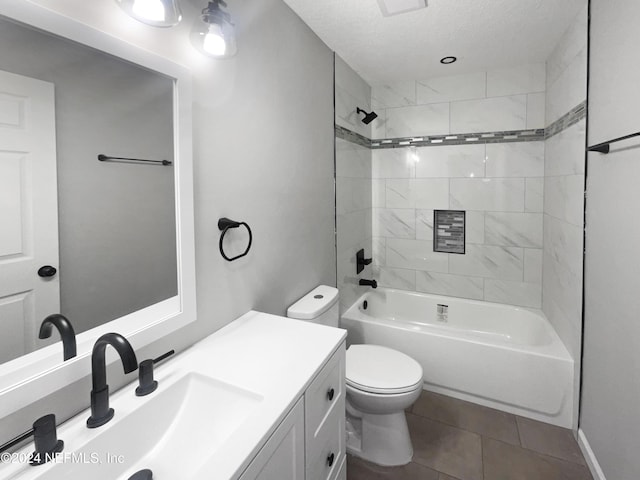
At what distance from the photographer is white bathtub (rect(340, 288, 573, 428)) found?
203cm

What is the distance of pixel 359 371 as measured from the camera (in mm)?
1811

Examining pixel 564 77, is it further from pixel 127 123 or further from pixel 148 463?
pixel 148 463

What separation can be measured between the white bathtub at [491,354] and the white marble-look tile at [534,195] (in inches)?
33.4

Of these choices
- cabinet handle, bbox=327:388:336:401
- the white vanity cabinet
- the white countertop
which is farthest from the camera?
cabinet handle, bbox=327:388:336:401

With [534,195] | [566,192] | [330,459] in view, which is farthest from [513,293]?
[330,459]

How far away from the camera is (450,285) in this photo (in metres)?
3.05

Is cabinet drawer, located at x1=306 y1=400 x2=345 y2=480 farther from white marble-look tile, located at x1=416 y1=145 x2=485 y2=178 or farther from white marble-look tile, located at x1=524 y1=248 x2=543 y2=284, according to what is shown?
white marble-look tile, located at x1=416 y1=145 x2=485 y2=178

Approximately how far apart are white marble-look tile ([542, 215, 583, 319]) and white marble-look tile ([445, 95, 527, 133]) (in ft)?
2.76

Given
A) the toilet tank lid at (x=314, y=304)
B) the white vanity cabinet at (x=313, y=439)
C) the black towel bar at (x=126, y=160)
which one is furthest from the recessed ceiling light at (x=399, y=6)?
the white vanity cabinet at (x=313, y=439)

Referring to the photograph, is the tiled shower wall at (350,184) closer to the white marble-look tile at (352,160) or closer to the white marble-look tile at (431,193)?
the white marble-look tile at (352,160)

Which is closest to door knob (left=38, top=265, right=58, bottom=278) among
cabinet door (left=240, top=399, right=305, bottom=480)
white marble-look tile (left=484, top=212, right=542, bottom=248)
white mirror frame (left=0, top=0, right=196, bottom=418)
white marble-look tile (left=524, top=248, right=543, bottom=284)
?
white mirror frame (left=0, top=0, right=196, bottom=418)

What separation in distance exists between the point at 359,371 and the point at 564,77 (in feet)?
7.43

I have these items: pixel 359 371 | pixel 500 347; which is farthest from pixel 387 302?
pixel 359 371

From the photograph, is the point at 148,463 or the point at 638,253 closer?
the point at 148,463
